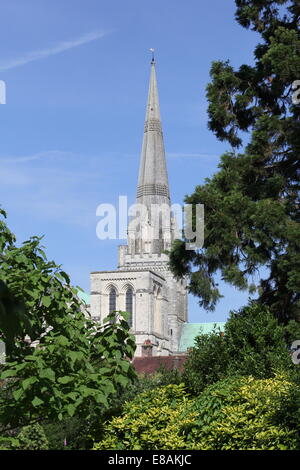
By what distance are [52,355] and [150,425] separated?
3.67m

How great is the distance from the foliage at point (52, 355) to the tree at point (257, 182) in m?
7.62

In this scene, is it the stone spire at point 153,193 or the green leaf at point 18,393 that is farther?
the stone spire at point 153,193

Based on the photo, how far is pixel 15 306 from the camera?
11.6ft

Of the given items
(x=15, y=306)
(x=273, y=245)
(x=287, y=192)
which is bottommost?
(x=15, y=306)

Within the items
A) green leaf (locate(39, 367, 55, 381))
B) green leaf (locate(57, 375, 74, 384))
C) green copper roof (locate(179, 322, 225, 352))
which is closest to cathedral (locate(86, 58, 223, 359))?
green copper roof (locate(179, 322, 225, 352))

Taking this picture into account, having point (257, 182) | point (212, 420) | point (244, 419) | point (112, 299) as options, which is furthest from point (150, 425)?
point (112, 299)

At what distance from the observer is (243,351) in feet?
50.5

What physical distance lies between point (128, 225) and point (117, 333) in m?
114

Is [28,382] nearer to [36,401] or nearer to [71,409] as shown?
[36,401]

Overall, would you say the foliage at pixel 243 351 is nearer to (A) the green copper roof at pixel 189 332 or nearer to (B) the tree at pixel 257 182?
(B) the tree at pixel 257 182

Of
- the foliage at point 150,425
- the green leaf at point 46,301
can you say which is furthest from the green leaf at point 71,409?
the foliage at point 150,425

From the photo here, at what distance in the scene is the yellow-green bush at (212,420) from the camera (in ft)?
34.7

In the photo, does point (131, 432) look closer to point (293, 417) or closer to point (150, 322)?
point (293, 417)
